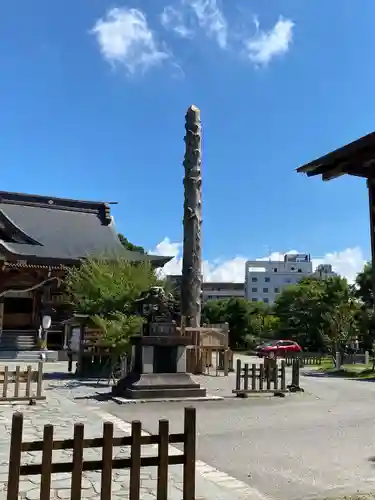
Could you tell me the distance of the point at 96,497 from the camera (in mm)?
5098

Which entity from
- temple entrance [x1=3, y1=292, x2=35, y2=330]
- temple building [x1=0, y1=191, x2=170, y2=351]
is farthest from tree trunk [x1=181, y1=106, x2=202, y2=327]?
temple entrance [x1=3, y1=292, x2=35, y2=330]

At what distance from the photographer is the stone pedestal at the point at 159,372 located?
12.6 meters

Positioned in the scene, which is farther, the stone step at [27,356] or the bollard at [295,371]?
the stone step at [27,356]

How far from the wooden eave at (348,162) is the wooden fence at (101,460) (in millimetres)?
3144

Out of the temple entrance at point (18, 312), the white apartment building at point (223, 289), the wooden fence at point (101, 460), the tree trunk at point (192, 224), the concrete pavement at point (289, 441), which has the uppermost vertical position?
the white apartment building at point (223, 289)

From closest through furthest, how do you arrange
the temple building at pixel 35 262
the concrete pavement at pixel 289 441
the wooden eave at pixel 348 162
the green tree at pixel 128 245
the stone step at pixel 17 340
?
the wooden eave at pixel 348 162
the concrete pavement at pixel 289 441
the stone step at pixel 17 340
the temple building at pixel 35 262
the green tree at pixel 128 245

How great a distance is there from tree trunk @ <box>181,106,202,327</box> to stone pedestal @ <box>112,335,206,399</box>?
9122mm

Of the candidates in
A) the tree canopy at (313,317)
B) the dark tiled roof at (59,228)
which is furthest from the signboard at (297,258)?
the dark tiled roof at (59,228)

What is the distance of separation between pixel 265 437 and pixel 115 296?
29.6ft

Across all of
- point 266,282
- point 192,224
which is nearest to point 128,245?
point 192,224

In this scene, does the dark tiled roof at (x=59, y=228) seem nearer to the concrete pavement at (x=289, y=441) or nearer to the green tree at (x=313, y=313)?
the green tree at (x=313, y=313)

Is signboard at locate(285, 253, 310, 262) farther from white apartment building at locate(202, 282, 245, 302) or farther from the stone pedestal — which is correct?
the stone pedestal

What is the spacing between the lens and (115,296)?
1652 centimetres

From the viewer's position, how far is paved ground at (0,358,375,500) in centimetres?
567
